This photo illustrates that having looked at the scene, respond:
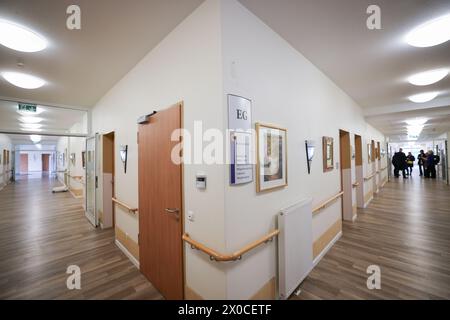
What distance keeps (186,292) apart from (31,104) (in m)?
5.24

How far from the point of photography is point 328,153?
10.1ft

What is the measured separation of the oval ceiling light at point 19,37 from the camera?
1.80m

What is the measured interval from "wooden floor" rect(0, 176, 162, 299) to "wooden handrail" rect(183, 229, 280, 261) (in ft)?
3.46

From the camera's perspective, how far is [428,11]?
1769 mm

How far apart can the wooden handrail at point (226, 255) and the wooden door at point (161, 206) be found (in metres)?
0.24

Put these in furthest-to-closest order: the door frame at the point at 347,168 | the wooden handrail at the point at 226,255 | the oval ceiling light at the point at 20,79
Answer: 1. the door frame at the point at 347,168
2. the oval ceiling light at the point at 20,79
3. the wooden handrail at the point at 226,255

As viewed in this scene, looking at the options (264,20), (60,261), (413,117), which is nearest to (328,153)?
(264,20)

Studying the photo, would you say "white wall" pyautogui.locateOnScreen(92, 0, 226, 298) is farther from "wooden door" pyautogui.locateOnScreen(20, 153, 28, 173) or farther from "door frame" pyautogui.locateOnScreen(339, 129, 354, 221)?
"wooden door" pyautogui.locateOnScreen(20, 153, 28, 173)

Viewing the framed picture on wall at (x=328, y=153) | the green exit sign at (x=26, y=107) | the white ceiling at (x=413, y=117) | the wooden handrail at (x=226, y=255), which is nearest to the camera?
the wooden handrail at (x=226, y=255)

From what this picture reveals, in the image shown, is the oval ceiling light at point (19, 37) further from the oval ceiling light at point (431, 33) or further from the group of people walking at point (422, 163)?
the group of people walking at point (422, 163)

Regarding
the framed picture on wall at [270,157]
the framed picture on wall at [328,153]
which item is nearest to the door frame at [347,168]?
A: the framed picture on wall at [328,153]

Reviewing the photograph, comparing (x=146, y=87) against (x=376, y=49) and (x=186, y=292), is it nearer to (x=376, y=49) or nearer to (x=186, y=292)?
(x=186, y=292)
